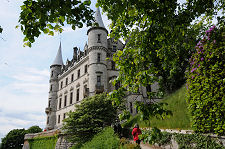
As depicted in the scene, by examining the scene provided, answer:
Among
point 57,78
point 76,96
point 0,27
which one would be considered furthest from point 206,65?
point 57,78

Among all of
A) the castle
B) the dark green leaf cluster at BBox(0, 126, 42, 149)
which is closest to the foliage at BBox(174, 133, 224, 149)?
the castle

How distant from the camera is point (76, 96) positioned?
32.4 metres

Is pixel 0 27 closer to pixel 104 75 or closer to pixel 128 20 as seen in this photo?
pixel 128 20

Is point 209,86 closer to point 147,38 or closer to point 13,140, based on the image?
point 147,38

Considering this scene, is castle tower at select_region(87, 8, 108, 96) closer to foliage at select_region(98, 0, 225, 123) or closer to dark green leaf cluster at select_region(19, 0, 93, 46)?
foliage at select_region(98, 0, 225, 123)

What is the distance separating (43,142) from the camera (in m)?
25.4

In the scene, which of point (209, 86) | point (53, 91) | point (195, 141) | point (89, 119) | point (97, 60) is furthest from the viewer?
point (53, 91)

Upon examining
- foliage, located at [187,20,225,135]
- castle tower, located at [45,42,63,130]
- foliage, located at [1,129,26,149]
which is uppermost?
castle tower, located at [45,42,63,130]

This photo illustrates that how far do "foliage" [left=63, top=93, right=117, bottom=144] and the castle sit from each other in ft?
25.8

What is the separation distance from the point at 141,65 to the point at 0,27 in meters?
3.68

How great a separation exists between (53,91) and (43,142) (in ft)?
55.0

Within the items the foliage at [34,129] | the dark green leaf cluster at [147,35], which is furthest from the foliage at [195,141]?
the foliage at [34,129]

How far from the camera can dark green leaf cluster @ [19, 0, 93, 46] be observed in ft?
11.7

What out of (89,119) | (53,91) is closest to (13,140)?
(53,91)
